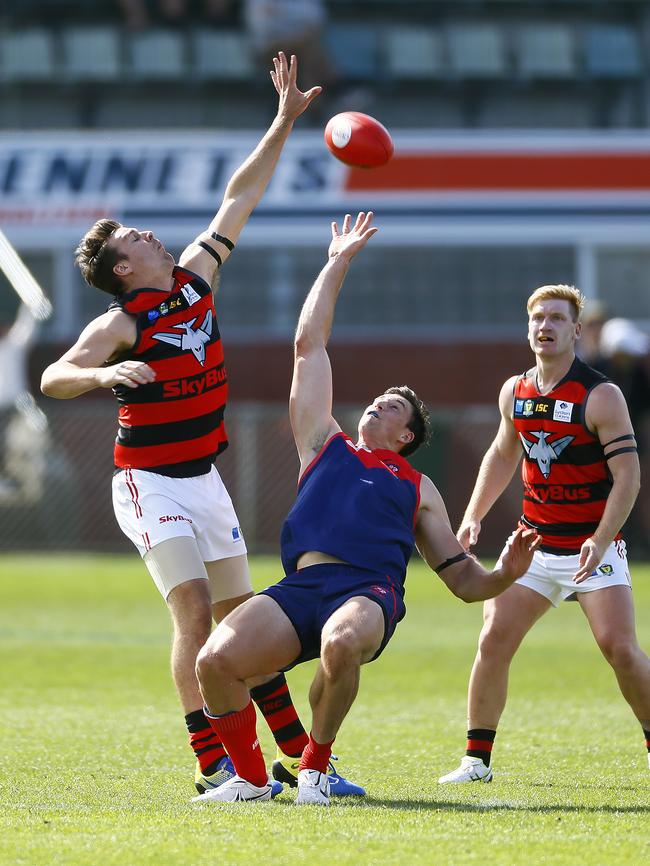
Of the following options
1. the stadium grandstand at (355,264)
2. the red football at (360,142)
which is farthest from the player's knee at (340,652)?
the stadium grandstand at (355,264)

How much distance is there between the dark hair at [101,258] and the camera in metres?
6.51

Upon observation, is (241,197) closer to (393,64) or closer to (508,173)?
(508,173)

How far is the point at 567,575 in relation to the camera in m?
6.46

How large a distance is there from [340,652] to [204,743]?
924 millimetres

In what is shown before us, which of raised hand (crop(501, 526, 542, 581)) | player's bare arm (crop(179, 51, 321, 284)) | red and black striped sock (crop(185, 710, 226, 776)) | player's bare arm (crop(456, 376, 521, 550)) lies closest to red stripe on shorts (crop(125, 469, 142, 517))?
red and black striped sock (crop(185, 710, 226, 776))

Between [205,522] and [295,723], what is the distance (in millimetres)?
961

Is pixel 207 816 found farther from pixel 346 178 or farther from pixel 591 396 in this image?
pixel 346 178

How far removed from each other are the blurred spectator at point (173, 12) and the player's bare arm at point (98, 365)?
73.1 feet

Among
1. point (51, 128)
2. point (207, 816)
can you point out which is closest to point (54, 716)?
point (207, 816)

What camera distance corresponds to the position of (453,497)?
19.8 meters

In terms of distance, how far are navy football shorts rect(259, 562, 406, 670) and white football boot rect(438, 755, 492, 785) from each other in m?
0.84

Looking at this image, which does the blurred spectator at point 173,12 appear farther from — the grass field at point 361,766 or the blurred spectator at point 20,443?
the grass field at point 361,766

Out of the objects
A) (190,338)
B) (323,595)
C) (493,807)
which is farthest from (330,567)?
(190,338)

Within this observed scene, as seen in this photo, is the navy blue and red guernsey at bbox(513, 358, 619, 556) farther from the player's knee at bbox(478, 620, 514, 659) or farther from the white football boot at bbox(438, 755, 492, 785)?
the white football boot at bbox(438, 755, 492, 785)
